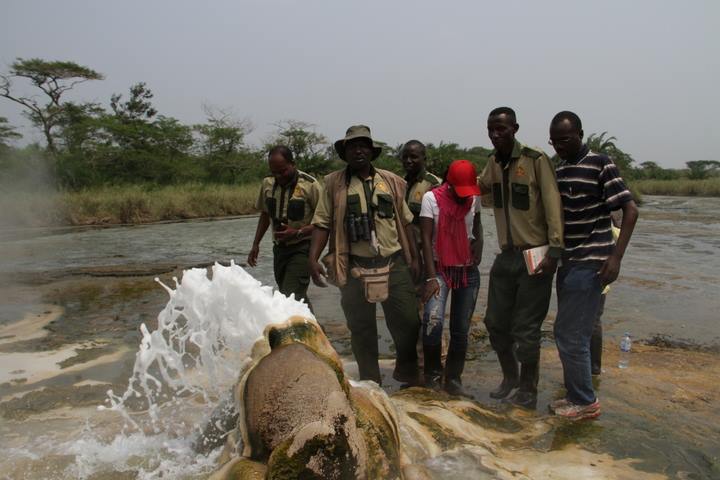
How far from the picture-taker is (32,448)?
3.05m

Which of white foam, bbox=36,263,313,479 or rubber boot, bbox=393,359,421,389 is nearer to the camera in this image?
white foam, bbox=36,263,313,479

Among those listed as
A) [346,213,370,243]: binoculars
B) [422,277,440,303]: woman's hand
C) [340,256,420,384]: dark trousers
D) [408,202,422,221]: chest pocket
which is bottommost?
[340,256,420,384]: dark trousers

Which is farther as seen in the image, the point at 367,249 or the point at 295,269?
the point at 295,269

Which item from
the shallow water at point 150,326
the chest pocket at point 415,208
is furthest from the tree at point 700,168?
the chest pocket at point 415,208

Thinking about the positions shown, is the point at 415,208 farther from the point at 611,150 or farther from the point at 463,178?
the point at 611,150

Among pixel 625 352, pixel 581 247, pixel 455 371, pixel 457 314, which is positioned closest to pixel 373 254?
pixel 457 314

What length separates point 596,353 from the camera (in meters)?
4.06

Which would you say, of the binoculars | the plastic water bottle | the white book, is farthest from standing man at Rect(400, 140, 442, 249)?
the plastic water bottle

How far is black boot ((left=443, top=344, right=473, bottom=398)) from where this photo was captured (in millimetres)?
3787

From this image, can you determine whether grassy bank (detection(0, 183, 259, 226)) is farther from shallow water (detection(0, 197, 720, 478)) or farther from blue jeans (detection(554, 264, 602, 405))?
blue jeans (detection(554, 264, 602, 405))

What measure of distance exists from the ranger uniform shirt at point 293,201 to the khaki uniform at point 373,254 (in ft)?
2.68

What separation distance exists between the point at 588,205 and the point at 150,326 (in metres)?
4.51

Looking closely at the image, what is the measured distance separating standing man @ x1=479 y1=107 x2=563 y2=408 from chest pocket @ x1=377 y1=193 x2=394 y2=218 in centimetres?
66

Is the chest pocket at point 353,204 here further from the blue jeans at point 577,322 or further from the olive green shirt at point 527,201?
the blue jeans at point 577,322
